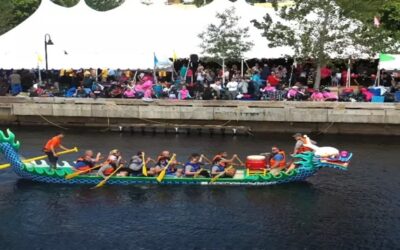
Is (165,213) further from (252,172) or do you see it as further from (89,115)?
(89,115)

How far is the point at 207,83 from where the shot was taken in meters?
37.9

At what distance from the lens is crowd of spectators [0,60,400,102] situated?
35875 mm

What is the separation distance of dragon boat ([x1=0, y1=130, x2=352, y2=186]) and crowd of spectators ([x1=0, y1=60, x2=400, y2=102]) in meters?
11.2

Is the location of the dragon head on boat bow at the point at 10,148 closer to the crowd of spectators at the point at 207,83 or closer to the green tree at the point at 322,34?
the crowd of spectators at the point at 207,83

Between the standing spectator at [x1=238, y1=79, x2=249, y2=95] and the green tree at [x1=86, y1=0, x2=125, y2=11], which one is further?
the green tree at [x1=86, y1=0, x2=125, y2=11]

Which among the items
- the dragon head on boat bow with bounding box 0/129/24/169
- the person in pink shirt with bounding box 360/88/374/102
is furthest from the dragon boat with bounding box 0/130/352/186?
the person in pink shirt with bounding box 360/88/374/102

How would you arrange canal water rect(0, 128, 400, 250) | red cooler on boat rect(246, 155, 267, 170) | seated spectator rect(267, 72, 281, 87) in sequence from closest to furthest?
canal water rect(0, 128, 400, 250)
red cooler on boat rect(246, 155, 267, 170)
seated spectator rect(267, 72, 281, 87)

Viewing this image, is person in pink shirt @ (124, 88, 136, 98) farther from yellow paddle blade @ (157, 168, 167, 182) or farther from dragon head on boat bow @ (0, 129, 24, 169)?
yellow paddle blade @ (157, 168, 167, 182)

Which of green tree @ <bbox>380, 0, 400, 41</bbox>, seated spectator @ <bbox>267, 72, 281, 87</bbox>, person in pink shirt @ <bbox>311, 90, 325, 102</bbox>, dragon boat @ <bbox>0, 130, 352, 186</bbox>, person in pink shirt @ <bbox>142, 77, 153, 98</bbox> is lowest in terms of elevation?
dragon boat @ <bbox>0, 130, 352, 186</bbox>

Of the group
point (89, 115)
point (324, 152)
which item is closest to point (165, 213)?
point (324, 152)

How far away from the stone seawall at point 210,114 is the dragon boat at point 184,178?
9.81 meters

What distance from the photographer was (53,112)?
38.1 metres

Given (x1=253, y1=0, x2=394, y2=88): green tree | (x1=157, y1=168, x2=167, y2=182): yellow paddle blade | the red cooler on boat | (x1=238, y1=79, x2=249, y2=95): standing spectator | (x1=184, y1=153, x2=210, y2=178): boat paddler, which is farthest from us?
(x1=238, y1=79, x2=249, y2=95): standing spectator

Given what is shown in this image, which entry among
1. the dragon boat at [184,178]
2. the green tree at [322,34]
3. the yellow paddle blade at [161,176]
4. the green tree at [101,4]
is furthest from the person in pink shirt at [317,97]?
the green tree at [101,4]
